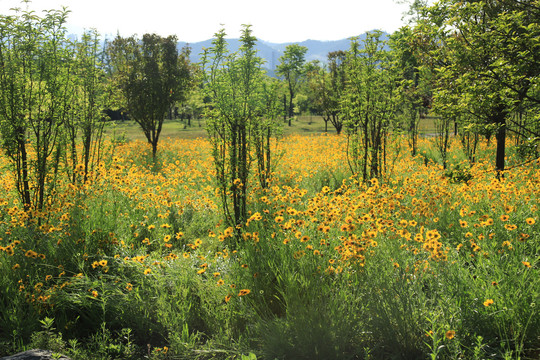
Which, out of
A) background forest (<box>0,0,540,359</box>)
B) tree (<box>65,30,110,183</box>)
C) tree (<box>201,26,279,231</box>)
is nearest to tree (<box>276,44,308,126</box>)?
background forest (<box>0,0,540,359</box>)

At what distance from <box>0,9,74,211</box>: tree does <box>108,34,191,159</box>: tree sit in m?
7.99

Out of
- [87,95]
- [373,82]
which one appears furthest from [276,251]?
[87,95]

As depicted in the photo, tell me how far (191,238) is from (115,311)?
2446mm

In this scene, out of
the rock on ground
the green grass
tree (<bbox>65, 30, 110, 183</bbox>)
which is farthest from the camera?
the green grass

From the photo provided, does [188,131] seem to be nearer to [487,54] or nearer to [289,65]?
[289,65]

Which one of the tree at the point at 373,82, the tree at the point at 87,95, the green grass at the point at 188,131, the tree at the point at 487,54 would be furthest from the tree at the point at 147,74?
the tree at the point at 487,54

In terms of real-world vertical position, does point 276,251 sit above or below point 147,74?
below

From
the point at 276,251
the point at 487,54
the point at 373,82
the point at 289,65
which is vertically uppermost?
the point at 289,65

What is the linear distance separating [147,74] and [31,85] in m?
8.65

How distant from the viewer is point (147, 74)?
1356cm

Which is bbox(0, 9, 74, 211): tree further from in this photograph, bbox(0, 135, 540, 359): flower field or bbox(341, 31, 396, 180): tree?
bbox(341, 31, 396, 180): tree

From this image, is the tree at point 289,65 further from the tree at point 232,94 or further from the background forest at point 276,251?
the tree at point 232,94

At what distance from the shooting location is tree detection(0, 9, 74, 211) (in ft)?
17.2

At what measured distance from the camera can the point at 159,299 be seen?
3377 mm
